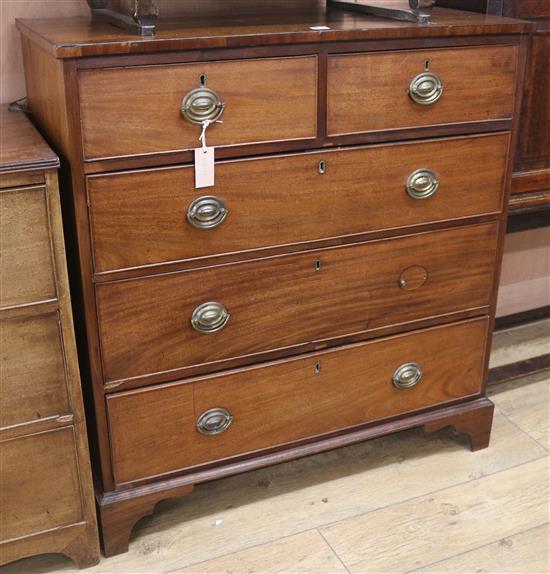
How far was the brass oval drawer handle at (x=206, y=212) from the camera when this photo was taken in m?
1.61

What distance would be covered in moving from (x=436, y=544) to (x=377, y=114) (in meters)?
0.98

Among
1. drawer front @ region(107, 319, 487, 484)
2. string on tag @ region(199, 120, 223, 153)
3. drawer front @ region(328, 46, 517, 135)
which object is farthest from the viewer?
drawer front @ region(107, 319, 487, 484)

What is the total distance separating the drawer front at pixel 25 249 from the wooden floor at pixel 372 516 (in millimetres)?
669

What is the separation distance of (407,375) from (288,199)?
59cm

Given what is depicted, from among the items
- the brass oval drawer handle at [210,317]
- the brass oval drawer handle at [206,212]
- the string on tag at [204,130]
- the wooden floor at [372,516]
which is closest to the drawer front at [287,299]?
the brass oval drawer handle at [210,317]

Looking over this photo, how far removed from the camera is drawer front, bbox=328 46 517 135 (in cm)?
166

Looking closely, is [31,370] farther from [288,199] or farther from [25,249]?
[288,199]

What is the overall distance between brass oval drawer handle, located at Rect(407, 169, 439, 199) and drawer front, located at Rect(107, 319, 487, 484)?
14.0 inches

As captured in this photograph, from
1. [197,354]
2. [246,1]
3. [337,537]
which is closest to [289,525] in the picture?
[337,537]

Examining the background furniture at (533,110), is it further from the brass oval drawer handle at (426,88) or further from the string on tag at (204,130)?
the string on tag at (204,130)

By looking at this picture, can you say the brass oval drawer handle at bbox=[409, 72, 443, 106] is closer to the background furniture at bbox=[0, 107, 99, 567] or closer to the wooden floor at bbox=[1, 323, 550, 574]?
the background furniture at bbox=[0, 107, 99, 567]

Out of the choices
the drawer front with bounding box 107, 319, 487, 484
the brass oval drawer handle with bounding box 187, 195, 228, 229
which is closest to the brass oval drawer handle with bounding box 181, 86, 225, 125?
the brass oval drawer handle with bounding box 187, 195, 228, 229

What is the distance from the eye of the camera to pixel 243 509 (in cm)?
199

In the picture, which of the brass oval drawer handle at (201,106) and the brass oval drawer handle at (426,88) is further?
the brass oval drawer handle at (426,88)
